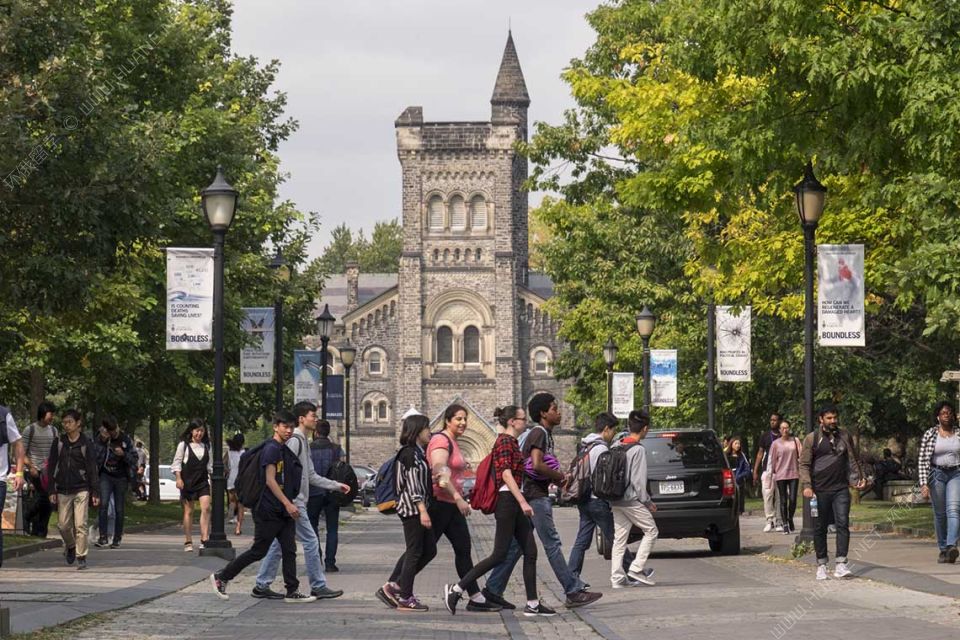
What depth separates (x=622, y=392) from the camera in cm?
4253

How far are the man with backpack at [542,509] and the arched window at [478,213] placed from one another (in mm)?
94313

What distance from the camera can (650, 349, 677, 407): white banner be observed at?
38625 millimetres

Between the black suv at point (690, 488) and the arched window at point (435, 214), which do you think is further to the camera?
the arched window at point (435, 214)

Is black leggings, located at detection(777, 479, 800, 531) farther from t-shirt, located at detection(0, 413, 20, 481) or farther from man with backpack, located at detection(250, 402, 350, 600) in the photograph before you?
t-shirt, located at detection(0, 413, 20, 481)

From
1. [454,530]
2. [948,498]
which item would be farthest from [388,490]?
[948,498]

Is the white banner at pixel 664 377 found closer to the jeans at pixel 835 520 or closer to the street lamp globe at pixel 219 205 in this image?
the street lamp globe at pixel 219 205

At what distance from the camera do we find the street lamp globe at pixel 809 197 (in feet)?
71.2

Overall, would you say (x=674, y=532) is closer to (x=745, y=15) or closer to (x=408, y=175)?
(x=745, y=15)

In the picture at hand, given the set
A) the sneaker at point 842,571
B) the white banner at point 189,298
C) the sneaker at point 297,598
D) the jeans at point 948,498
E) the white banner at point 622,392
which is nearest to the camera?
the sneaker at point 297,598

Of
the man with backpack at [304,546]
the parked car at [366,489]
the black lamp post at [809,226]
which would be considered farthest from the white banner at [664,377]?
the man with backpack at [304,546]

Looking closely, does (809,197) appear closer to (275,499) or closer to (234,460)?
(275,499)

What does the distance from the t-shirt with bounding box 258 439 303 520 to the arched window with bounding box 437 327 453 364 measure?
9320 cm

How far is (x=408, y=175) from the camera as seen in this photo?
4306 inches

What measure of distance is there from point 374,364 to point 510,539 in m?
97.4
